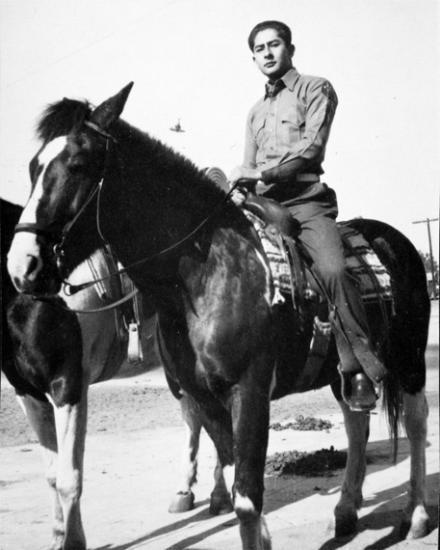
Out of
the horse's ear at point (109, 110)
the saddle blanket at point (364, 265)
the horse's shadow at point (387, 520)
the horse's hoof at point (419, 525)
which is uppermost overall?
the horse's ear at point (109, 110)

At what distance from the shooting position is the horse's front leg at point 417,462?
434 cm

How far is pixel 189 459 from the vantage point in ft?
17.4

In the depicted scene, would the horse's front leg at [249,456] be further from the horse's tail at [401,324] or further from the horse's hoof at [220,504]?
the horse's tail at [401,324]

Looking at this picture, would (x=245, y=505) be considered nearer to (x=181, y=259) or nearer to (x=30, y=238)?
(x=181, y=259)

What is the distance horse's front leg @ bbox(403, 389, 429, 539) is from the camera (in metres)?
4.34

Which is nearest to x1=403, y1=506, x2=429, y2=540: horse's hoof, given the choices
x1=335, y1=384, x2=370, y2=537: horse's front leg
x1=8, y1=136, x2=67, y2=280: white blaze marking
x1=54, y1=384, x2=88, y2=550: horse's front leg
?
x1=335, y1=384, x2=370, y2=537: horse's front leg

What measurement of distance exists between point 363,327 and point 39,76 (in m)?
3.03

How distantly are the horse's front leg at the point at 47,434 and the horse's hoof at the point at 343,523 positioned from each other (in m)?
1.83

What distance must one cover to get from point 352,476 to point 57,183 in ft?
9.59

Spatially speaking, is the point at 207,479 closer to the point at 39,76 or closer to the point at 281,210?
the point at 281,210

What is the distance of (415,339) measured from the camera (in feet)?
15.6

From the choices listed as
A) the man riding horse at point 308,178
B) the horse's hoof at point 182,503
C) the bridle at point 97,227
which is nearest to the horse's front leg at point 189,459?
the horse's hoof at point 182,503

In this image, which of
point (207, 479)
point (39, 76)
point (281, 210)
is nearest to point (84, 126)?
point (281, 210)

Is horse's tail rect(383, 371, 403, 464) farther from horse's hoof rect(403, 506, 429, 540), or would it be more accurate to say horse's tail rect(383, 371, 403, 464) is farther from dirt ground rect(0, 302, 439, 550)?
dirt ground rect(0, 302, 439, 550)
